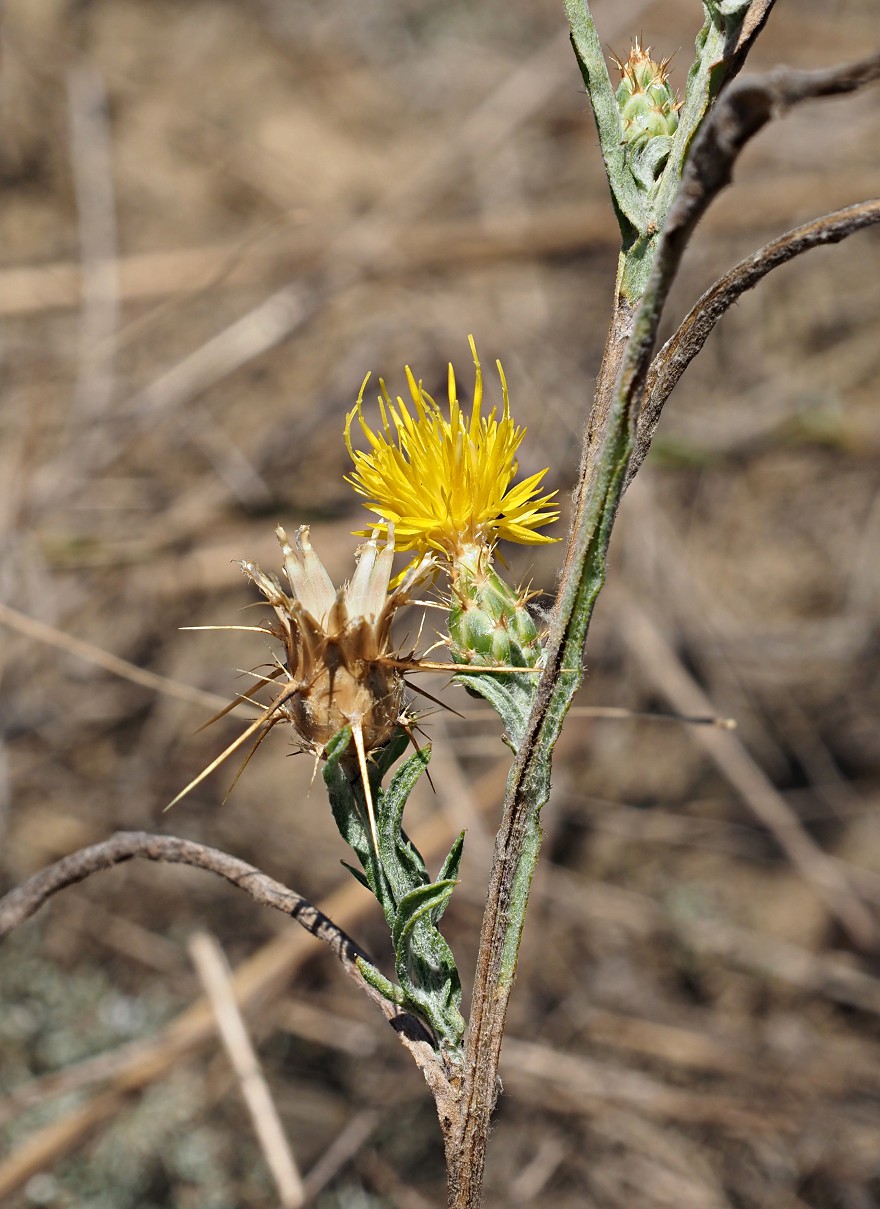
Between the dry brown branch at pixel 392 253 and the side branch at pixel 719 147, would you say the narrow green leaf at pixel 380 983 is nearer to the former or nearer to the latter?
the side branch at pixel 719 147

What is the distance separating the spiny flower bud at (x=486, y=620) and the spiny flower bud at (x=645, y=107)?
39cm

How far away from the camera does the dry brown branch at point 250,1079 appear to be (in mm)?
1784

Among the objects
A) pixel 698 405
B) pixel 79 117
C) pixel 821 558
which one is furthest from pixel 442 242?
pixel 821 558

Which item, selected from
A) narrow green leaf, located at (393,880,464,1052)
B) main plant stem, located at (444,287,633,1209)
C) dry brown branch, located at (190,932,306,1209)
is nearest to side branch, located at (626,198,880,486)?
main plant stem, located at (444,287,633,1209)

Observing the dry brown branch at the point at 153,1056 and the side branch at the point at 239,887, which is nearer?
the side branch at the point at 239,887

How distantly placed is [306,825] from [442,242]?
2431 millimetres

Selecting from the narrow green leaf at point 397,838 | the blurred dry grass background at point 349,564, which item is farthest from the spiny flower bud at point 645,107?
the blurred dry grass background at point 349,564

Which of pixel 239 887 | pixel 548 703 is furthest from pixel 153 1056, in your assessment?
pixel 548 703

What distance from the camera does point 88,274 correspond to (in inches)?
161

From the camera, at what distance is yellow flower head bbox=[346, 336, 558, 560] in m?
0.93

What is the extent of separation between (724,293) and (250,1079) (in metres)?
1.68

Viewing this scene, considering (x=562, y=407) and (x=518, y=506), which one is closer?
(x=518, y=506)

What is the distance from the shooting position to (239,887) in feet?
3.01

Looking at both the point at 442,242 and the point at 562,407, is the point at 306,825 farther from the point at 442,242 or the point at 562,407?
the point at 442,242
